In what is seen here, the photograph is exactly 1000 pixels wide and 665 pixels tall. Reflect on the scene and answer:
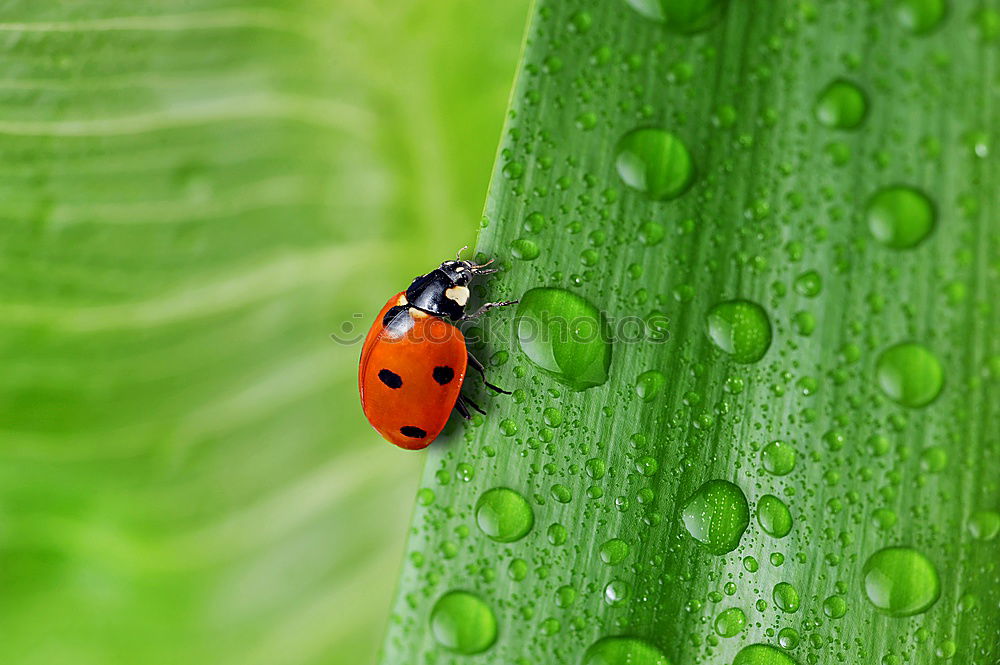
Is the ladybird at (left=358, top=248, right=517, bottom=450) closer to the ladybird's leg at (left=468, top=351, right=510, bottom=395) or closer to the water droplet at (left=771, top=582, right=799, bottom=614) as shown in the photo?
the ladybird's leg at (left=468, top=351, right=510, bottom=395)

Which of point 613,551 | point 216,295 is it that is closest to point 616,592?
point 613,551

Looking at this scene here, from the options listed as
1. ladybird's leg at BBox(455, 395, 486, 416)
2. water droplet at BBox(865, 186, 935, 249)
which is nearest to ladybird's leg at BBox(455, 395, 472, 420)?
ladybird's leg at BBox(455, 395, 486, 416)

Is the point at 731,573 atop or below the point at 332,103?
below

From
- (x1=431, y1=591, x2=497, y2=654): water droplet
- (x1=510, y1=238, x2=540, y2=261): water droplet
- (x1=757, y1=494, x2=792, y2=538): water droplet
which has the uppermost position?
(x1=510, y1=238, x2=540, y2=261): water droplet

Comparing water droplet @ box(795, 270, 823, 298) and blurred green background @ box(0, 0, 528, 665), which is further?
blurred green background @ box(0, 0, 528, 665)

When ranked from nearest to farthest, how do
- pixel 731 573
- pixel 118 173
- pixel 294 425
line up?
pixel 731 573 → pixel 118 173 → pixel 294 425

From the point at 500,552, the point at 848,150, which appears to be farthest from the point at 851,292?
the point at 500,552

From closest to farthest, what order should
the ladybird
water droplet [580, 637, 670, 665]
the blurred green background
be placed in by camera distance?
water droplet [580, 637, 670, 665]
the ladybird
the blurred green background

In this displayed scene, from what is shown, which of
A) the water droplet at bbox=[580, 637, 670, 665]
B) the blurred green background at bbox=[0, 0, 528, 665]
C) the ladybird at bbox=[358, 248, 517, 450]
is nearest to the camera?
the water droplet at bbox=[580, 637, 670, 665]

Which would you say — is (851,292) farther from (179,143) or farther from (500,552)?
(179,143)
